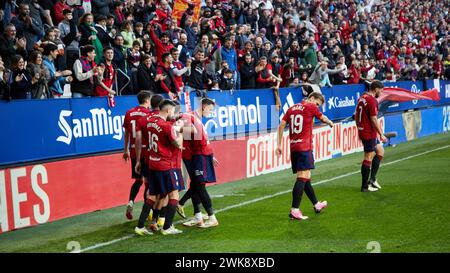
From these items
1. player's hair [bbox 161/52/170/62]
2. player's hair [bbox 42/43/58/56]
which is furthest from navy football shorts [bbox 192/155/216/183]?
player's hair [bbox 161/52/170/62]

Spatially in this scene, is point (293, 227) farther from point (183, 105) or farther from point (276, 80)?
point (276, 80)

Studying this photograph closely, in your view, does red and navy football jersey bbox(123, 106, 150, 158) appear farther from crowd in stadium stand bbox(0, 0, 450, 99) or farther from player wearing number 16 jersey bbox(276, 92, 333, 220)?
player wearing number 16 jersey bbox(276, 92, 333, 220)

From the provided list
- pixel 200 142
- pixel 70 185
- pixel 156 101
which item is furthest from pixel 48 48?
pixel 200 142

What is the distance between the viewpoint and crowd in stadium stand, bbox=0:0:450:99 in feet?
47.2

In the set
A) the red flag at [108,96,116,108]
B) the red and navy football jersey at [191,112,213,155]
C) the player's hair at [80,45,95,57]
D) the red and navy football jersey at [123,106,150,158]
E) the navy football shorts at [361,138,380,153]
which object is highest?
the player's hair at [80,45,95,57]

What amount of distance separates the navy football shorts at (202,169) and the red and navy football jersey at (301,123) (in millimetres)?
1459

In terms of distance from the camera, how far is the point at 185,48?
1888cm

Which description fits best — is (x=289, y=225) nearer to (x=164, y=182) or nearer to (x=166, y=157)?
(x=164, y=182)

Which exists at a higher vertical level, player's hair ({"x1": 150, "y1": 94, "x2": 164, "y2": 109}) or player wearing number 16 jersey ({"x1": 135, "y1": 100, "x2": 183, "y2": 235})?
player's hair ({"x1": 150, "y1": 94, "x2": 164, "y2": 109})

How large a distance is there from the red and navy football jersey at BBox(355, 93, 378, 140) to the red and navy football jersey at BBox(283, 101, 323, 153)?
9.48 ft

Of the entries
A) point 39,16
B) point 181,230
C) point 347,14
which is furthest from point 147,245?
point 347,14

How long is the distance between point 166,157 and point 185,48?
8417mm

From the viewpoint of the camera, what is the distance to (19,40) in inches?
569
